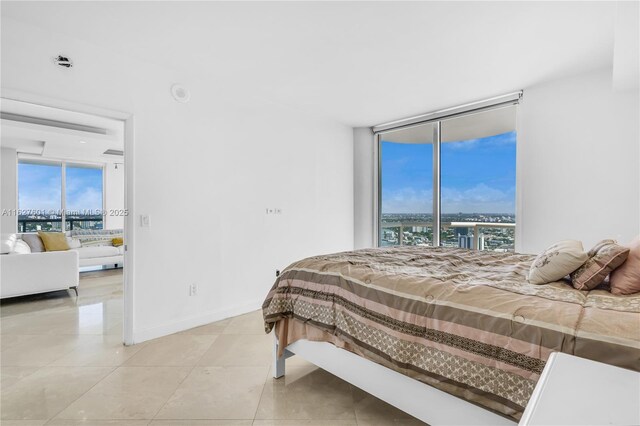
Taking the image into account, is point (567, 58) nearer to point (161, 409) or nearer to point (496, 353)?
point (496, 353)

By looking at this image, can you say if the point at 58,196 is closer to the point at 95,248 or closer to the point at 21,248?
the point at 95,248

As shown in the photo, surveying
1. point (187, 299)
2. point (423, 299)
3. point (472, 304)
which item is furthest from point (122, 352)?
point (472, 304)

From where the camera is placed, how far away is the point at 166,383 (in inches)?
82.7

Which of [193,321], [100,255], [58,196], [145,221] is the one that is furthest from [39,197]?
[193,321]

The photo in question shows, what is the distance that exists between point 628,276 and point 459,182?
3115mm

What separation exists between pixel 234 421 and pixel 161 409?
0.47 m

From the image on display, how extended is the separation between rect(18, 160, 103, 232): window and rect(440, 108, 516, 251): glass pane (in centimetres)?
773

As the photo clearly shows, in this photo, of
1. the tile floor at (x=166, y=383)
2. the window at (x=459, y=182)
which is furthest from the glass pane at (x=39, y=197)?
the window at (x=459, y=182)

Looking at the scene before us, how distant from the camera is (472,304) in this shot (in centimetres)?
131

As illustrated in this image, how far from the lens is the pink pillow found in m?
1.36

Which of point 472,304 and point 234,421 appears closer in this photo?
point 472,304

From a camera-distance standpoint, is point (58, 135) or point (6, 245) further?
point (58, 135)

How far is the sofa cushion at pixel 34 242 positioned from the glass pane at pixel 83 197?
8.29 ft

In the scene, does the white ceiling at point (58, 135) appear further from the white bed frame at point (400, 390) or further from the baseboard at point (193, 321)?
the white bed frame at point (400, 390)
